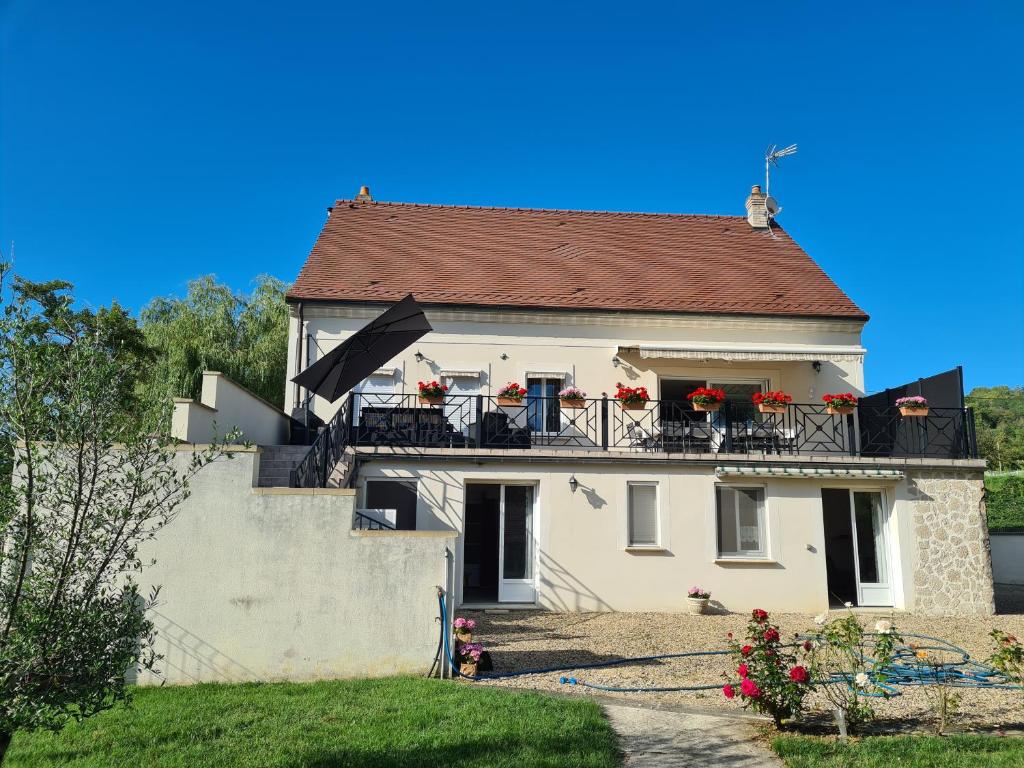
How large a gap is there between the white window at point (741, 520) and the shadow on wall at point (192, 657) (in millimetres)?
9604

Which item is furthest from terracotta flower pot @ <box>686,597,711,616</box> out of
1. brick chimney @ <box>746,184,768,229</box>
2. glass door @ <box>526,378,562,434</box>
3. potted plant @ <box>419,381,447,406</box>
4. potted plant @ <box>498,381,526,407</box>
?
brick chimney @ <box>746,184,768,229</box>

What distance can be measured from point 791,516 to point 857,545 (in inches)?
65.7

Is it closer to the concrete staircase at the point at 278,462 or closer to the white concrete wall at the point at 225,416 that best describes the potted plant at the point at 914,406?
the concrete staircase at the point at 278,462

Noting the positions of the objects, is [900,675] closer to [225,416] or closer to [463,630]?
[463,630]

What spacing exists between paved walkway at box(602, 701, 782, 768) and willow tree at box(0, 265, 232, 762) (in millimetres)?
4200

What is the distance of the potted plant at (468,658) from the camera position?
9000mm

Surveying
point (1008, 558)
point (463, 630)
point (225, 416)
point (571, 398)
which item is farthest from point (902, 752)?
point (1008, 558)

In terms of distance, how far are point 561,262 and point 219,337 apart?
12.1 m

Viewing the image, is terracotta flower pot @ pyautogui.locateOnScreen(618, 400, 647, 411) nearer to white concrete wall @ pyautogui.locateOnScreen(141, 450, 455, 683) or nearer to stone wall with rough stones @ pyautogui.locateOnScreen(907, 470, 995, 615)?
stone wall with rough stones @ pyautogui.locateOnScreen(907, 470, 995, 615)

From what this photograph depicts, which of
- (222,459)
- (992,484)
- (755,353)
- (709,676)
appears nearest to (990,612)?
(755,353)

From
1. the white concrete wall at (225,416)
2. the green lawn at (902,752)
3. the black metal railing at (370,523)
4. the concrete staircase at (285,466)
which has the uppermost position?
the white concrete wall at (225,416)

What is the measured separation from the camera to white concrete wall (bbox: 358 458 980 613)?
14.7 metres

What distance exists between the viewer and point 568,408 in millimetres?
16672

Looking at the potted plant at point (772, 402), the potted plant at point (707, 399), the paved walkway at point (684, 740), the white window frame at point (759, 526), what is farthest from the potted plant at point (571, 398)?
the paved walkway at point (684, 740)
